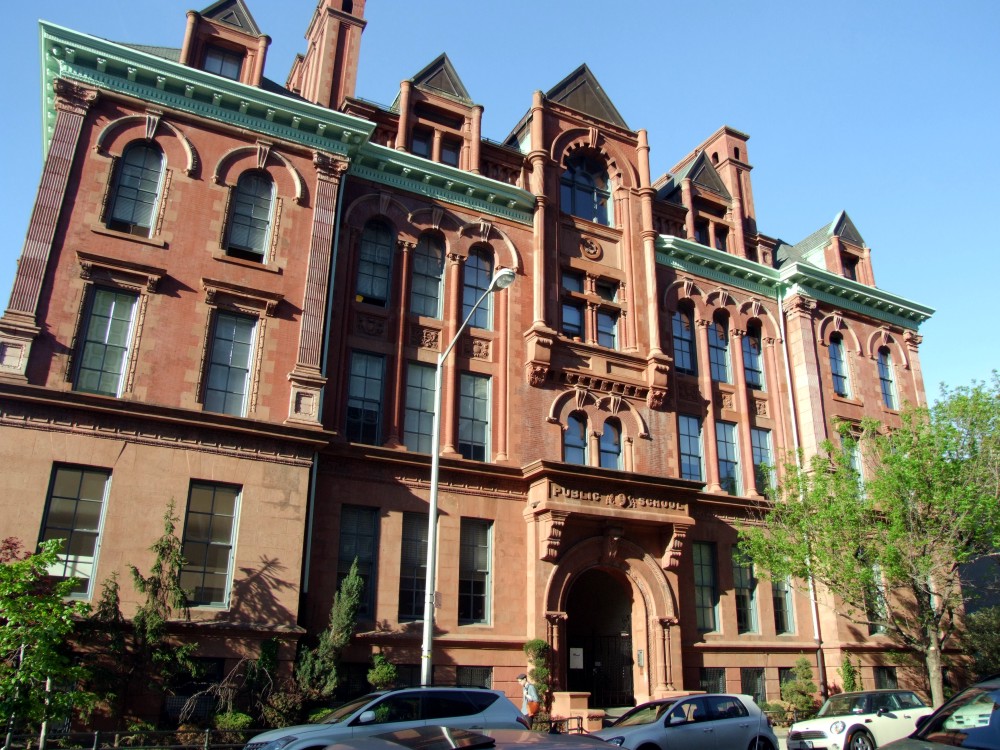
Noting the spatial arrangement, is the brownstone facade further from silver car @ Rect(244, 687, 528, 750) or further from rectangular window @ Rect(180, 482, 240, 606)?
silver car @ Rect(244, 687, 528, 750)

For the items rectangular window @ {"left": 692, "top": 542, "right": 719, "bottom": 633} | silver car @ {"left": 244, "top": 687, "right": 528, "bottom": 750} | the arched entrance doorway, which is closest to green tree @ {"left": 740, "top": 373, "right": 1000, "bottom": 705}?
rectangular window @ {"left": 692, "top": 542, "right": 719, "bottom": 633}

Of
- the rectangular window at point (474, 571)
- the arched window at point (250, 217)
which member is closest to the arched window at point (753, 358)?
the rectangular window at point (474, 571)

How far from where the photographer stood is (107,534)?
17641 millimetres

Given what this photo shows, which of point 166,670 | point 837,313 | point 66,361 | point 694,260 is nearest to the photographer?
point 166,670

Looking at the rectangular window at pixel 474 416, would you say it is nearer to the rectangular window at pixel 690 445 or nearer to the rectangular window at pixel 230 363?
the rectangular window at pixel 230 363

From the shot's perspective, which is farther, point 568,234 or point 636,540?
point 568,234

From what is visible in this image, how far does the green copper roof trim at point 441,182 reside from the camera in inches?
997

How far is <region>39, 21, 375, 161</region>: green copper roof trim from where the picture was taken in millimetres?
21078

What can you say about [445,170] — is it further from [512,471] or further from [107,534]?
[107,534]

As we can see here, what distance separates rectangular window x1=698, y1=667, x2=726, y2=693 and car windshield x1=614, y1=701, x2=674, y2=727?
32.4 ft

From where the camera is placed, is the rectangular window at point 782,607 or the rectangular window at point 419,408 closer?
the rectangular window at point 419,408

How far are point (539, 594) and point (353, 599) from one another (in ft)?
18.8

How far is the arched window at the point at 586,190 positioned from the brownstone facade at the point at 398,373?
13 centimetres

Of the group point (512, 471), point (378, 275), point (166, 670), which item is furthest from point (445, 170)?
point (166, 670)
